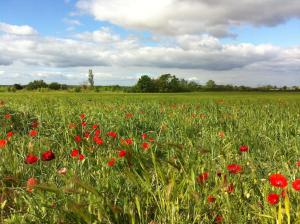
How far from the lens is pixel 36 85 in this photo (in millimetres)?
66875

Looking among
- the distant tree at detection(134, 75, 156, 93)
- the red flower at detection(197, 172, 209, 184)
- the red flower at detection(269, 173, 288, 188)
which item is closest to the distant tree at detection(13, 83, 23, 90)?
the distant tree at detection(134, 75, 156, 93)

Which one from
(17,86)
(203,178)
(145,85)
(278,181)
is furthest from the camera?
(145,85)

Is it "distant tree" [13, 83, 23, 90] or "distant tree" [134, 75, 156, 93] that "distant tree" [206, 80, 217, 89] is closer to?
"distant tree" [134, 75, 156, 93]

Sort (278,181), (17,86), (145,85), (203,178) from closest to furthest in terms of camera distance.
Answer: (278,181), (203,178), (17,86), (145,85)

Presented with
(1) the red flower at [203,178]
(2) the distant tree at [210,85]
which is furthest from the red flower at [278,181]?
(2) the distant tree at [210,85]

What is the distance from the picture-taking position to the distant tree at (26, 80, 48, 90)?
6607 centimetres

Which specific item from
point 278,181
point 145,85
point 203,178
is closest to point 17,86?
point 145,85

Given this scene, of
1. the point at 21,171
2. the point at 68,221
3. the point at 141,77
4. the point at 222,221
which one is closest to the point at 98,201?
the point at 68,221

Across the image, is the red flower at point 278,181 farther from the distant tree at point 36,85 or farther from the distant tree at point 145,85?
the distant tree at point 36,85

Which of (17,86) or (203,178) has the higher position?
(17,86)

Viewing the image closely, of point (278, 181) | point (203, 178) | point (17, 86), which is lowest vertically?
point (203, 178)

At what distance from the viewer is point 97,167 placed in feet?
11.7

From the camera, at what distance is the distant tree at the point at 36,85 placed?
66075 mm

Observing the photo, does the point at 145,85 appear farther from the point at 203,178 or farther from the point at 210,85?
the point at 203,178
